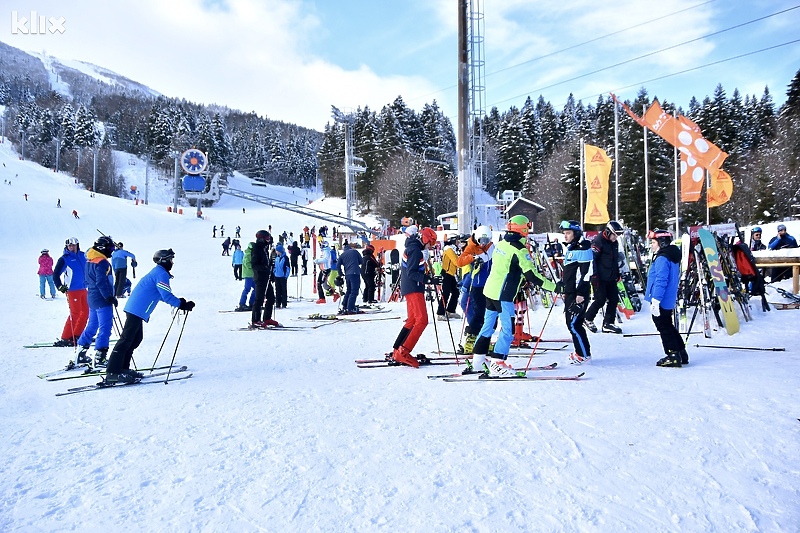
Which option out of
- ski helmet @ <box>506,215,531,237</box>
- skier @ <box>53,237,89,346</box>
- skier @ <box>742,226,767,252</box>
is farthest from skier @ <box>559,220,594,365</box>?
skier @ <box>742,226,767,252</box>

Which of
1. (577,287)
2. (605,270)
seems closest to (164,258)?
(577,287)

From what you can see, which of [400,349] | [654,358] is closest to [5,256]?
[400,349]

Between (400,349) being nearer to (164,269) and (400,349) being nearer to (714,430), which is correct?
(164,269)

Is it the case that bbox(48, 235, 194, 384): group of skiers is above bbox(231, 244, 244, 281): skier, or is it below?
below

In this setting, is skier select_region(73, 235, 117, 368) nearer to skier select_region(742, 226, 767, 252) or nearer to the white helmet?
the white helmet

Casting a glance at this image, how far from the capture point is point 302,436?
4.08 m

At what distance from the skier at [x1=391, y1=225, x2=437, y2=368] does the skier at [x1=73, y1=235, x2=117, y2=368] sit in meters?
3.70

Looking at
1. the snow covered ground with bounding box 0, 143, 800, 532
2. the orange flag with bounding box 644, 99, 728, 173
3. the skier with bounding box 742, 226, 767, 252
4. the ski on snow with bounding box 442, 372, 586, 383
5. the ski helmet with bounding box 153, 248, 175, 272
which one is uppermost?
the orange flag with bounding box 644, 99, 728, 173

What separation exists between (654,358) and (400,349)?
3290mm

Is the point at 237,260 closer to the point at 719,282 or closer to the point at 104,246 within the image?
the point at 104,246

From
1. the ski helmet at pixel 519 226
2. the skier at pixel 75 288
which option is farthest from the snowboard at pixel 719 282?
the skier at pixel 75 288

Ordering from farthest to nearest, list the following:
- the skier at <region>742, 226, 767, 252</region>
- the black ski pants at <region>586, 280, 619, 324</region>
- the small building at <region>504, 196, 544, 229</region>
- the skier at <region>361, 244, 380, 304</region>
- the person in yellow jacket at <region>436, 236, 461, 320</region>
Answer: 1. the small building at <region>504, 196, 544, 229</region>
2. the skier at <region>361, 244, 380, 304</region>
3. the skier at <region>742, 226, 767, 252</region>
4. the person in yellow jacket at <region>436, 236, 461, 320</region>
5. the black ski pants at <region>586, 280, 619, 324</region>

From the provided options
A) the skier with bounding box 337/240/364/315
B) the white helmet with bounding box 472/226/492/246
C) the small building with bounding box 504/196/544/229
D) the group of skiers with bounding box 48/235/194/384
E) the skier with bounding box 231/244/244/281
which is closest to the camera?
the group of skiers with bounding box 48/235/194/384

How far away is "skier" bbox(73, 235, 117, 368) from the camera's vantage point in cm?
652
